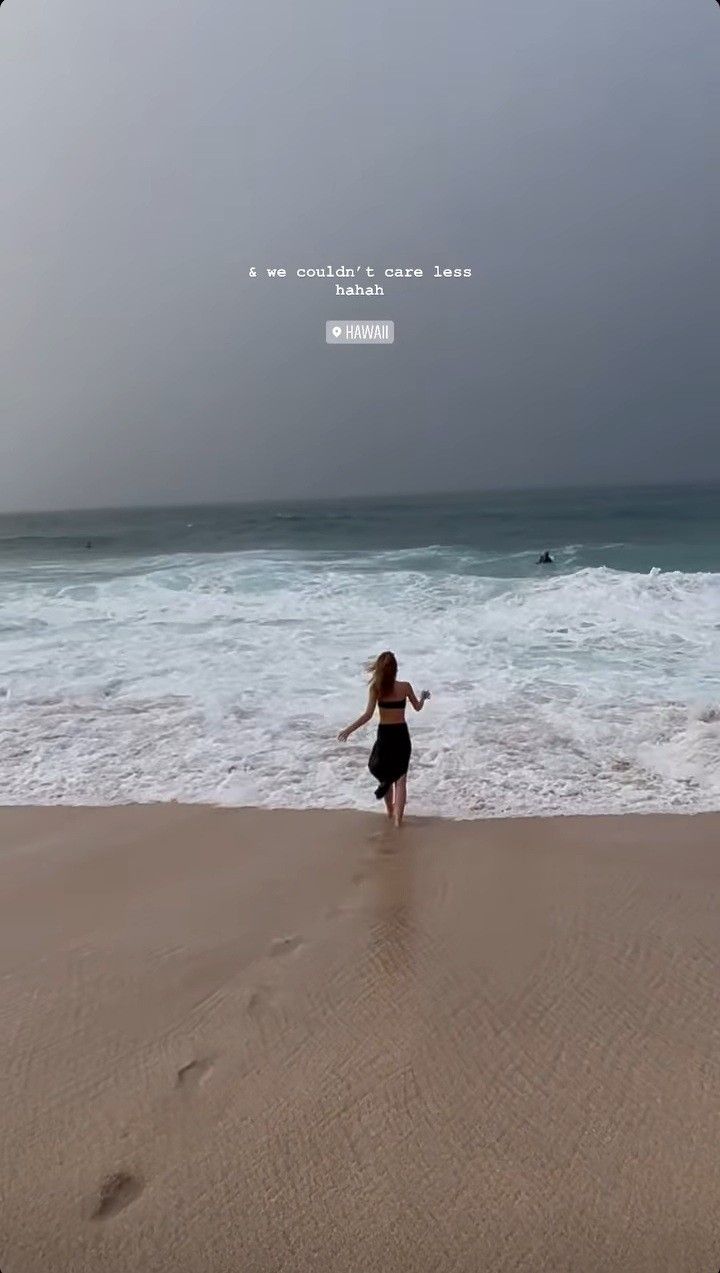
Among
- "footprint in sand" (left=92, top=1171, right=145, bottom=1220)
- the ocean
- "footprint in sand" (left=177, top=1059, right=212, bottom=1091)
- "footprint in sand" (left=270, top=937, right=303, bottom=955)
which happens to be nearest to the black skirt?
the ocean

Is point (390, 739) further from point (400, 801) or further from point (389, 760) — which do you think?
point (400, 801)

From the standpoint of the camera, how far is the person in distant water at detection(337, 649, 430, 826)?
5066mm

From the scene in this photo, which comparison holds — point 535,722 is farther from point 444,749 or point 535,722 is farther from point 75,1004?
point 75,1004

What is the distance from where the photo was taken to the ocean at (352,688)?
5840 mm

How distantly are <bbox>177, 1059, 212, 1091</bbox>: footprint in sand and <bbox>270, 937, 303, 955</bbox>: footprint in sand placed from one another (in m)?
0.78

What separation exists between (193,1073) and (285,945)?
3.01 feet

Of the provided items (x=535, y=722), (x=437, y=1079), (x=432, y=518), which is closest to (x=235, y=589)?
(x=535, y=722)

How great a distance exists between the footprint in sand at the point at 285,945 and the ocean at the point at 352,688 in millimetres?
1859

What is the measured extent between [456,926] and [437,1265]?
174 cm

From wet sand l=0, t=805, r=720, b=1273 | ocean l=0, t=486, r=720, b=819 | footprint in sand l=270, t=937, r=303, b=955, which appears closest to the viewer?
wet sand l=0, t=805, r=720, b=1273

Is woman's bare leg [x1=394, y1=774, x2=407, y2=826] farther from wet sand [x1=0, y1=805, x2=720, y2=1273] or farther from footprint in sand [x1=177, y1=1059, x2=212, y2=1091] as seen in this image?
footprint in sand [x1=177, y1=1059, x2=212, y2=1091]

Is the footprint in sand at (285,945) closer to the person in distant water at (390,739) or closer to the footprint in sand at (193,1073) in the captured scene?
the footprint in sand at (193,1073)

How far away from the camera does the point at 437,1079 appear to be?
265 centimetres

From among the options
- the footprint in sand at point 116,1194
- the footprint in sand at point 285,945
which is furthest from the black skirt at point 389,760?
the footprint in sand at point 116,1194
